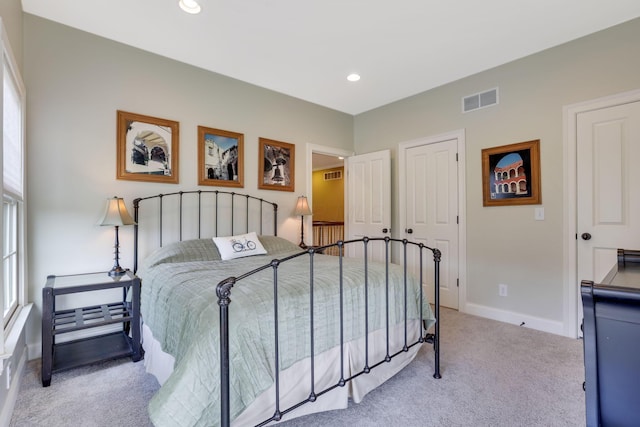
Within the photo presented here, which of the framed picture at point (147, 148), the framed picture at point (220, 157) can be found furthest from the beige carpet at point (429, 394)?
the framed picture at point (220, 157)

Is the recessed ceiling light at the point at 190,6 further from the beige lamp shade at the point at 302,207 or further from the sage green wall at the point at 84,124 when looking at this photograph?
the beige lamp shade at the point at 302,207

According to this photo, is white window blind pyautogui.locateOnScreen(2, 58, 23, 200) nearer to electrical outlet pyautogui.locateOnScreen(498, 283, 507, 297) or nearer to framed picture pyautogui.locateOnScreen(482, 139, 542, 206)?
framed picture pyautogui.locateOnScreen(482, 139, 542, 206)

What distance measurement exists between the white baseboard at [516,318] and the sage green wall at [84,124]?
3430 mm

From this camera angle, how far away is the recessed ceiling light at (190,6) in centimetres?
231

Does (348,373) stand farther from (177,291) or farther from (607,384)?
(607,384)

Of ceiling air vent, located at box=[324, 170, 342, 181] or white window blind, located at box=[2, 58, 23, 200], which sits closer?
white window blind, located at box=[2, 58, 23, 200]

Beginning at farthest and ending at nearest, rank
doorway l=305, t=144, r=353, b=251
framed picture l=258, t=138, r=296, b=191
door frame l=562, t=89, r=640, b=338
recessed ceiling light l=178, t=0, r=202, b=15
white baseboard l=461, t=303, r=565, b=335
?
doorway l=305, t=144, r=353, b=251 → framed picture l=258, t=138, r=296, b=191 → white baseboard l=461, t=303, r=565, b=335 → door frame l=562, t=89, r=640, b=338 → recessed ceiling light l=178, t=0, r=202, b=15

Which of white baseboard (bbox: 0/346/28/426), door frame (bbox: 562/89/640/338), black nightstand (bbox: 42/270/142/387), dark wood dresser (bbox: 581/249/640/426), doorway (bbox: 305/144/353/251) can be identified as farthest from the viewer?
doorway (bbox: 305/144/353/251)

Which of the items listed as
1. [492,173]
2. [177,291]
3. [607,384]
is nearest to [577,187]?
[492,173]

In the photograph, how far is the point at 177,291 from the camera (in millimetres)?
1798

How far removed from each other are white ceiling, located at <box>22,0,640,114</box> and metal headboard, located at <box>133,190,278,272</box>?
139 cm

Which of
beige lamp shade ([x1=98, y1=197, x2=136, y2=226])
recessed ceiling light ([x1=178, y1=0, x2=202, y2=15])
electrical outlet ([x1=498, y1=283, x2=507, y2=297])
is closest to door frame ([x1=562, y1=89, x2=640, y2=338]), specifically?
electrical outlet ([x1=498, y1=283, x2=507, y2=297])

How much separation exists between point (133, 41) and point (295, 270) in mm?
2600

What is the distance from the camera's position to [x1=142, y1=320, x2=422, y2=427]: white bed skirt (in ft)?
4.96
